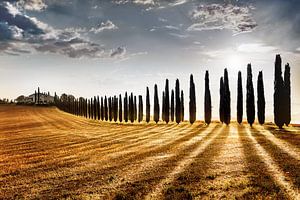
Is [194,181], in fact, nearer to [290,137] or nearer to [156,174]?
[156,174]

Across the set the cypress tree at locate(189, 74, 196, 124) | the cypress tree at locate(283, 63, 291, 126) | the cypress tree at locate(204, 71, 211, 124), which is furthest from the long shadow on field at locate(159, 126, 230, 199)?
the cypress tree at locate(189, 74, 196, 124)

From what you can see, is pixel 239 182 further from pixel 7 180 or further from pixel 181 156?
pixel 7 180

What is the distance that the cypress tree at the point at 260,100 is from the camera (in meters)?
45.5

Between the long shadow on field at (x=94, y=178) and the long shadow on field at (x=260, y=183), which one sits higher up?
the long shadow on field at (x=260, y=183)

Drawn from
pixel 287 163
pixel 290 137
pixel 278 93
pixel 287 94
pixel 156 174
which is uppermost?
pixel 278 93

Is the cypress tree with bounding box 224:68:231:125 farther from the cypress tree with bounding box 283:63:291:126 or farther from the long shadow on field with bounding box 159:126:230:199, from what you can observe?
the long shadow on field with bounding box 159:126:230:199

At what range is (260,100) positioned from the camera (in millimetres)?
45781

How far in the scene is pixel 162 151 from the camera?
1986cm

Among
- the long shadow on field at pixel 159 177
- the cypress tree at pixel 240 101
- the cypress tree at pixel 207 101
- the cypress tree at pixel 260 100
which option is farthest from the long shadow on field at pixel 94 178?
the cypress tree at pixel 207 101

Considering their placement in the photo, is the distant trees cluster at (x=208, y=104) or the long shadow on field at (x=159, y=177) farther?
the distant trees cluster at (x=208, y=104)

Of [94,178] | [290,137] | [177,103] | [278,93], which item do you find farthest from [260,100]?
[94,178]

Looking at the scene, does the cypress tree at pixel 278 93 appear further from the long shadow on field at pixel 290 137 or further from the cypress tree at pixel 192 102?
the cypress tree at pixel 192 102

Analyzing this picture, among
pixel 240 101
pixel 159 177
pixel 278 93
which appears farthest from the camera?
pixel 240 101

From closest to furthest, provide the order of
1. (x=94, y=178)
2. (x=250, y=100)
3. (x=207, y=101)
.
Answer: (x=94, y=178), (x=250, y=100), (x=207, y=101)
